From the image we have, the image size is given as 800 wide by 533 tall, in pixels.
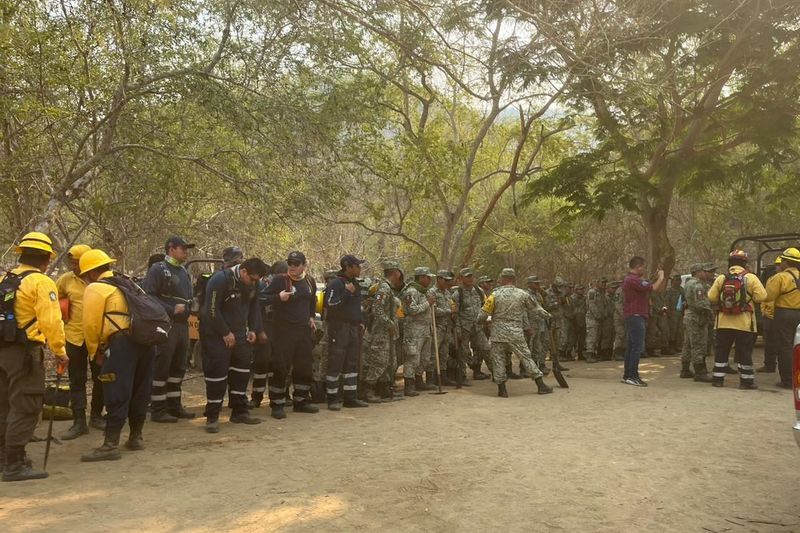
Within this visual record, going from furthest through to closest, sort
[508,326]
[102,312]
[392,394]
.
A: [508,326]
[392,394]
[102,312]

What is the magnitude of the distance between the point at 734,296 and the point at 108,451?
805 centimetres

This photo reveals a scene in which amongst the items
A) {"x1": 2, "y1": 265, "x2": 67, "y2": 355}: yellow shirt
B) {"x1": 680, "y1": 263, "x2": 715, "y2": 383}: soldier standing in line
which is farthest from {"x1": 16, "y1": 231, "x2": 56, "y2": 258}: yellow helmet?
{"x1": 680, "y1": 263, "x2": 715, "y2": 383}: soldier standing in line

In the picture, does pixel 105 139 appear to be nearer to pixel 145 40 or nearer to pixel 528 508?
pixel 145 40

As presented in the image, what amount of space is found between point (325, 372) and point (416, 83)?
10.4 m

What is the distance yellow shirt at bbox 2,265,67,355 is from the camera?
16.4 ft

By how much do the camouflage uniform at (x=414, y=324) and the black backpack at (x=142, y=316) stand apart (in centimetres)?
411

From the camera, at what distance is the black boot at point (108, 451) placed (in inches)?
219

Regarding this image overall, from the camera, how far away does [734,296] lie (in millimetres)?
8883

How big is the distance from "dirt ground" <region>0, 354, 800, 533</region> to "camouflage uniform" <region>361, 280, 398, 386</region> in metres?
0.92

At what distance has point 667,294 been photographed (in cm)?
1427

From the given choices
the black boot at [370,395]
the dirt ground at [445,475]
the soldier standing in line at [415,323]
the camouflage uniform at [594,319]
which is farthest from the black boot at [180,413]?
the camouflage uniform at [594,319]

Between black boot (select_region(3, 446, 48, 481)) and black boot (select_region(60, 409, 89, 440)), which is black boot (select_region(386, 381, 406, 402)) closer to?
black boot (select_region(60, 409, 89, 440))

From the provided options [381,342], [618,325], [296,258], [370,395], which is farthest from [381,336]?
[618,325]

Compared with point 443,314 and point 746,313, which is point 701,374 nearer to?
point 746,313
